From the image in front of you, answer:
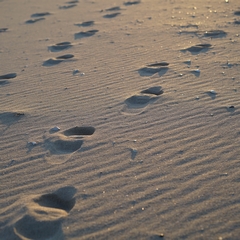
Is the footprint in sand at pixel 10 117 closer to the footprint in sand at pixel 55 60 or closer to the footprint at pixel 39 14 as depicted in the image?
the footprint in sand at pixel 55 60

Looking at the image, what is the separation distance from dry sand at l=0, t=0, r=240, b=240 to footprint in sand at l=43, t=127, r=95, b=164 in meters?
0.01

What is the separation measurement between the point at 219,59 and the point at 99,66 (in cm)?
176

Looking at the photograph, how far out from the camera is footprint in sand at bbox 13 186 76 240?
261 cm

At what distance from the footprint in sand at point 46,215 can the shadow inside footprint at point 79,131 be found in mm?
890

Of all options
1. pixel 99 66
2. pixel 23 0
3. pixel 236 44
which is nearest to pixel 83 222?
pixel 99 66

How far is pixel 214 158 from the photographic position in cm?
322

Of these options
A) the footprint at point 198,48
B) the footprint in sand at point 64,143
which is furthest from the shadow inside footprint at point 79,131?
the footprint at point 198,48

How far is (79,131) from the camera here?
12.6ft

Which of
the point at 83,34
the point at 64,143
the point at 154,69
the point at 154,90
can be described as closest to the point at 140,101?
the point at 154,90

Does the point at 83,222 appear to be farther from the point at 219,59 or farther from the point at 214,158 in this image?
the point at 219,59

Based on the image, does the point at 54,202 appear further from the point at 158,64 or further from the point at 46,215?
the point at 158,64

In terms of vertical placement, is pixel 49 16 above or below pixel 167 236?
above

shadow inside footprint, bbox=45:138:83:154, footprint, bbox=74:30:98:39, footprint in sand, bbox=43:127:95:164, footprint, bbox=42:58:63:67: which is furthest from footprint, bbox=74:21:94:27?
shadow inside footprint, bbox=45:138:83:154

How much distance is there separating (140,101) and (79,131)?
865mm
